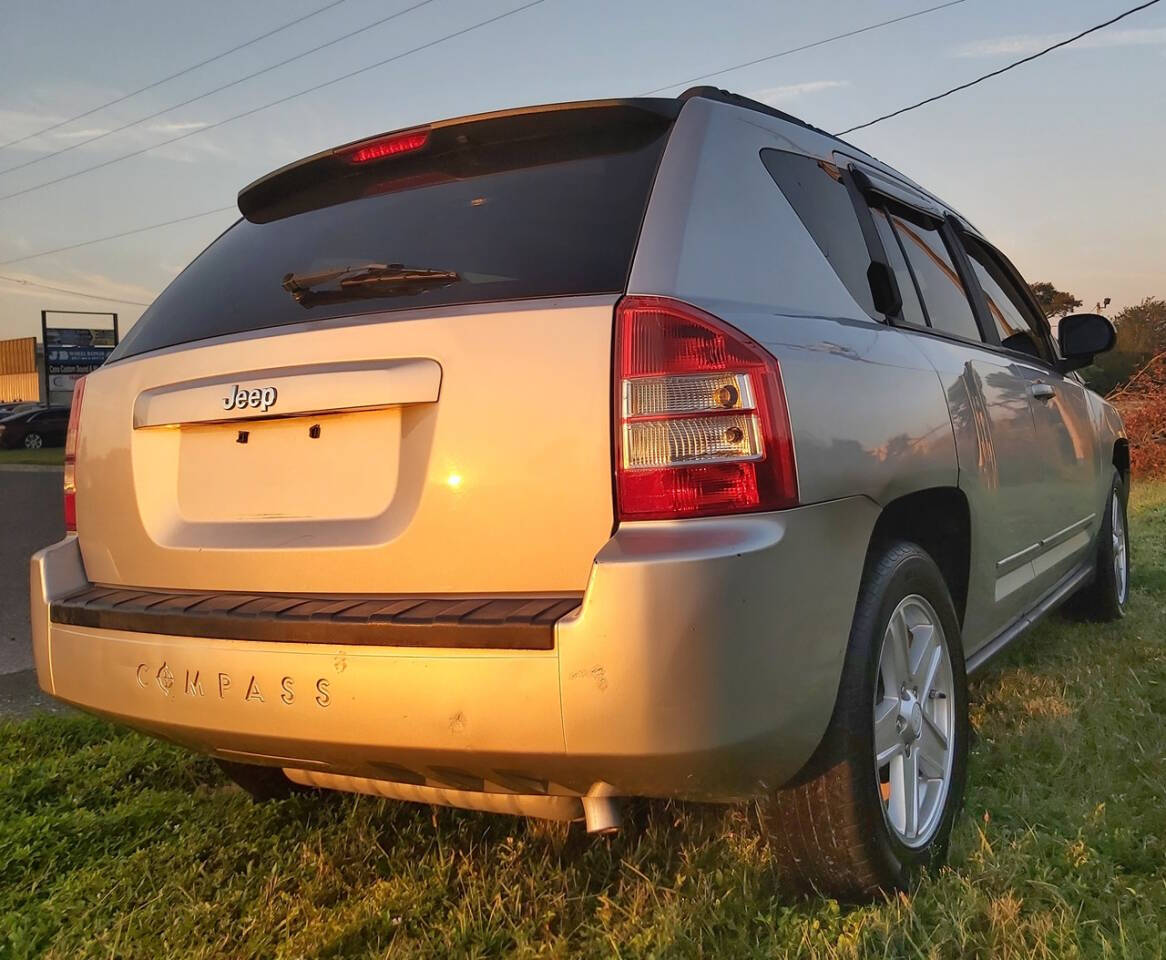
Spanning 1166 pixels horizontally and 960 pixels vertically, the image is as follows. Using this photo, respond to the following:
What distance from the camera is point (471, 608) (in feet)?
5.76

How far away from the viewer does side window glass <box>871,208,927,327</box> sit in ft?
9.18

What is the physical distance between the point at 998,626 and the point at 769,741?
1748 mm

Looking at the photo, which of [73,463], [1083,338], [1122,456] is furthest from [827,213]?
[1122,456]

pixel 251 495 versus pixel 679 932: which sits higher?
pixel 251 495

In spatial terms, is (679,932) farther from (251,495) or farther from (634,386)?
(251,495)

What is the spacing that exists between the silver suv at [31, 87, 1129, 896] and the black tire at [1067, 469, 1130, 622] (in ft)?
8.33

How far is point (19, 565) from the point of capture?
762 centimetres

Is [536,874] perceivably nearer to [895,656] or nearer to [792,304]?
[895,656]

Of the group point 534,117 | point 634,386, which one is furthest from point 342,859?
point 534,117

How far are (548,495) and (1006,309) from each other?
2973 millimetres

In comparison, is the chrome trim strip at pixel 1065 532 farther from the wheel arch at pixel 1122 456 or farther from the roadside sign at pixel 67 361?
the roadside sign at pixel 67 361

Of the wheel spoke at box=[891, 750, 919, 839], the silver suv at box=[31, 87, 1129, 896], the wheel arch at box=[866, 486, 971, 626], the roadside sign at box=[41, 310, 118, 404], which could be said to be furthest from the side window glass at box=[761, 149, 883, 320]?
the roadside sign at box=[41, 310, 118, 404]

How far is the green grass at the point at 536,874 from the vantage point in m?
2.05

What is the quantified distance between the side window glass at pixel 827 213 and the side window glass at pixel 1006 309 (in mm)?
1301
